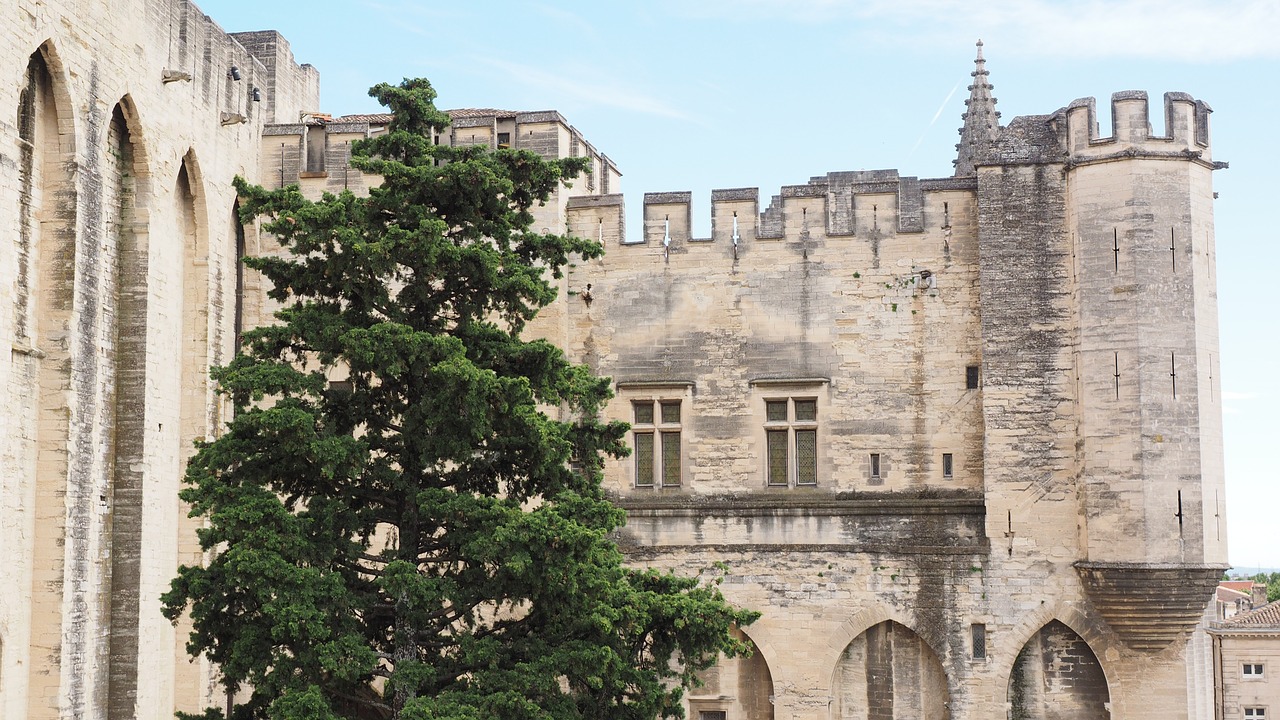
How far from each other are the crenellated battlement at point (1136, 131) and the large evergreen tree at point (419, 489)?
8809mm

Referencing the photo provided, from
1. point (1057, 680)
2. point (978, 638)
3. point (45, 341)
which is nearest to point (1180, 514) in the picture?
point (1057, 680)

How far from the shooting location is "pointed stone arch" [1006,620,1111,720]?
65.8 feet

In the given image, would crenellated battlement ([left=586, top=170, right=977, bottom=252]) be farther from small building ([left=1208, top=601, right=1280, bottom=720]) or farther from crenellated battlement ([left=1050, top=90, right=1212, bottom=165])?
→ small building ([left=1208, top=601, right=1280, bottom=720])

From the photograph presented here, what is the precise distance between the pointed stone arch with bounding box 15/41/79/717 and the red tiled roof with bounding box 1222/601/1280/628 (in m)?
39.8

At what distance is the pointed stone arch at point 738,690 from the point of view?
2114 cm

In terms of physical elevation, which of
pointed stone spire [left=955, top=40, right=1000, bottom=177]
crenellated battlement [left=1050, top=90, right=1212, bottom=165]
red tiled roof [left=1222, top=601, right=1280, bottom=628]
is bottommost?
red tiled roof [left=1222, top=601, right=1280, bottom=628]

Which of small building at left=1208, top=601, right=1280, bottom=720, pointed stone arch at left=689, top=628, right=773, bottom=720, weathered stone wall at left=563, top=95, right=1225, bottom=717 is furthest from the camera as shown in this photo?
small building at left=1208, top=601, right=1280, bottom=720

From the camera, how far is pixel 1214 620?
2175cm

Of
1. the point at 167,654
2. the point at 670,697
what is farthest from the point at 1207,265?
the point at 167,654

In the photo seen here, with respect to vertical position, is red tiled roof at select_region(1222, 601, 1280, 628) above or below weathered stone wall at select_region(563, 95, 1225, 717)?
below

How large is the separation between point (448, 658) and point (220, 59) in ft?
35.6

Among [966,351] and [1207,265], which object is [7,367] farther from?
[1207,265]

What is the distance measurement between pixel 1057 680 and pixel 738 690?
4.50 metres


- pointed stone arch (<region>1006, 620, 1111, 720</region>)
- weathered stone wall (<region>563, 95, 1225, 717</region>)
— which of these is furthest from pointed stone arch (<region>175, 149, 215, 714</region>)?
pointed stone arch (<region>1006, 620, 1111, 720</region>)
